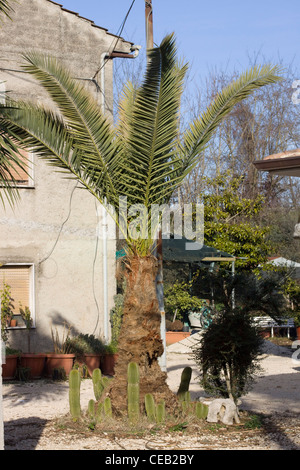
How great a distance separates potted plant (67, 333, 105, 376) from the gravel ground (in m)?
0.60

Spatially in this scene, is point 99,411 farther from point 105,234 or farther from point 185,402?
point 105,234

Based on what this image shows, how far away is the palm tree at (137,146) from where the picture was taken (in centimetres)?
859

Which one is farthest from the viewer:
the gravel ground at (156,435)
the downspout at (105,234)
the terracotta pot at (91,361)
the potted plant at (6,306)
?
the downspout at (105,234)

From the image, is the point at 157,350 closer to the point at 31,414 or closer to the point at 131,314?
the point at 131,314

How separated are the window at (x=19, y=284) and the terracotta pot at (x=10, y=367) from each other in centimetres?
155

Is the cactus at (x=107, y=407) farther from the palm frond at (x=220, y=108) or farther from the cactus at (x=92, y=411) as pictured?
the palm frond at (x=220, y=108)

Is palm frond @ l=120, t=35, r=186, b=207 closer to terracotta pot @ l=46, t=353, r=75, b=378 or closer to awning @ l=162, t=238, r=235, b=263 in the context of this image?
terracotta pot @ l=46, t=353, r=75, b=378

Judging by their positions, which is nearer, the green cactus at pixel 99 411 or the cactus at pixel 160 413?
the cactus at pixel 160 413

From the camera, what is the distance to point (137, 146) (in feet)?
29.4

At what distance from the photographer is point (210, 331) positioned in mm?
8914

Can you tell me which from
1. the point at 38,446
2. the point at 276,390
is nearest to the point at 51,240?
the point at 276,390

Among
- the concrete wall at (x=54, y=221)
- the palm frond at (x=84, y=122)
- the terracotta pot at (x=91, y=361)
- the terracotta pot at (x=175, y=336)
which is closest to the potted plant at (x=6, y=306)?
the concrete wall at (x=54, y=221)

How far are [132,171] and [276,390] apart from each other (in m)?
5.42

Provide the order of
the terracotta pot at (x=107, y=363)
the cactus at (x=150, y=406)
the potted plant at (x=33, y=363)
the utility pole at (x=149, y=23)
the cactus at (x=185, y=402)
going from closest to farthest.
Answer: the cactus at (x=150, y=406)
the cactus at (x=185, y=402)
the utility pole at (x=149, y=23)
the potted plant at (x=33, y=363)
the terracotta pot at (x=107, y=363)
